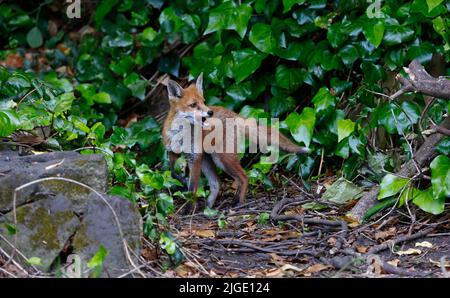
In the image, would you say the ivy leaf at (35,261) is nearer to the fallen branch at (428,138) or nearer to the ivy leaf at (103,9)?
the fallen branch at (428,138)

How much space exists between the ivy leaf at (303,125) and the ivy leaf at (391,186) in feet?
4.40

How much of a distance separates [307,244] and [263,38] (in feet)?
10.8

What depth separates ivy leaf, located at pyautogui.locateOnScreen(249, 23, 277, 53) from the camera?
29.9 ft

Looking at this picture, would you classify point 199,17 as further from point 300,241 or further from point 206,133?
point 300,241

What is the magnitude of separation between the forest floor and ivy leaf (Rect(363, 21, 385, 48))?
194 cm

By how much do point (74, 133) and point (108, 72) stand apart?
298cm

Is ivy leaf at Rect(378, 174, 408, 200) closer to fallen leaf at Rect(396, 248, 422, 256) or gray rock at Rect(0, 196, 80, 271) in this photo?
fallen leaf at Rect(396, 248, 422, 256)

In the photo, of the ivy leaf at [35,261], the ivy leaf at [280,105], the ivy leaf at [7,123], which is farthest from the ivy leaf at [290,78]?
the ivy leaf at [35,261]

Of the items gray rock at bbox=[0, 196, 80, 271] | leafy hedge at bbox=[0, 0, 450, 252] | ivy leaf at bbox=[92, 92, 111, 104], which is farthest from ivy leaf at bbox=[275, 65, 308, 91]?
gray rock at bbox=[0, 196, 80, 271]

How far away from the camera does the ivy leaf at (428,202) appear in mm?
6871

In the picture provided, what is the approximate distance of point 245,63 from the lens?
919 centimetres

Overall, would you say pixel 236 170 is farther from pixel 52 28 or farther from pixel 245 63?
pixel 52 28

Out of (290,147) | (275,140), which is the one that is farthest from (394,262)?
(275,140)

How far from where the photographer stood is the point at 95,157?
6.35 m
